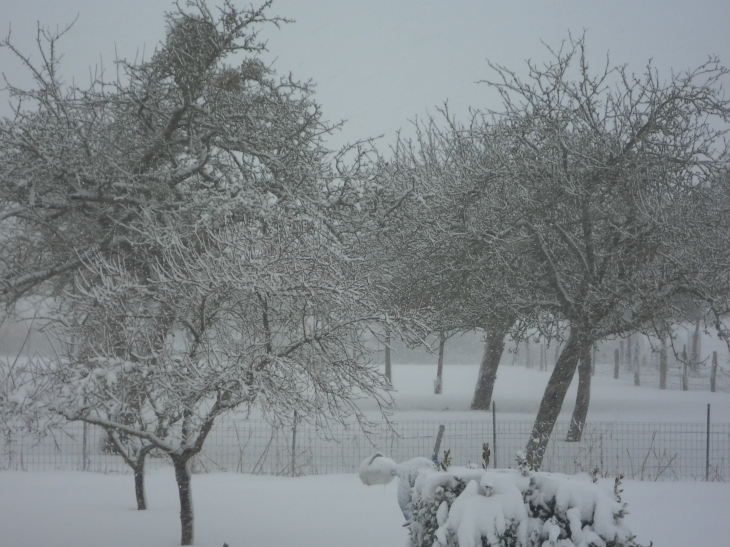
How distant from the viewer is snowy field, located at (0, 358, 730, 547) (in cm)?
825

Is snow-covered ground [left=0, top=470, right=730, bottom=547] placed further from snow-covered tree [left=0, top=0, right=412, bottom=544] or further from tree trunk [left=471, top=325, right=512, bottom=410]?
tree trunk [left=471, top=325, right=512, bottom=410]

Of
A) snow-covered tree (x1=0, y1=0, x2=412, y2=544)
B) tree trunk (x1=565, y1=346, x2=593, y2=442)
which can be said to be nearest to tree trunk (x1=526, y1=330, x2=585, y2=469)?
tree trunk (x1=565, y1=346, x2=593, y2=442)

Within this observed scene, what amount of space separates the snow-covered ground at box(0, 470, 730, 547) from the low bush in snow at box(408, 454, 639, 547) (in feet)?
9.98

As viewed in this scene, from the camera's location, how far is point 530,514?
4574 millimetres

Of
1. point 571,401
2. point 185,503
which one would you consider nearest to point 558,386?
point 185,503

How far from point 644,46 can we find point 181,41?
157544 mm

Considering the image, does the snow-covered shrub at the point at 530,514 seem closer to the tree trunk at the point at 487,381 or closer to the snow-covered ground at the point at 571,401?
the snow-covered ground at the point at 571,401

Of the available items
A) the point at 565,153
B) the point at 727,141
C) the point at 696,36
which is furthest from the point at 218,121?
the point at 696,36

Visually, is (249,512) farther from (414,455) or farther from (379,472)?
(414,455)

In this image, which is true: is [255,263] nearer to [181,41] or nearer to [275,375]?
[275,375]

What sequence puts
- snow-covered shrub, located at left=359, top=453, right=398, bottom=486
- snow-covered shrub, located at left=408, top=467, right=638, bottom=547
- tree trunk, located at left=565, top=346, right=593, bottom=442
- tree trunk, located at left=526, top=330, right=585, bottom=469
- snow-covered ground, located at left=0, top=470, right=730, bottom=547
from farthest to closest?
1. tree trunk, located at left=565, top=346, right=593, bottom=442
2. tree trunk, located at left=526, top=330, right=585, bottom=469
3. snow-covered ground, located at left=0, top=470, right=730, bottom=547
4. snow-covered shrub, located at left=359, top=453, right=398, bottom=486
5. snow-covered shrub, located at left=408, top=467, right=638, bottom=547

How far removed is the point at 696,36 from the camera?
126 m

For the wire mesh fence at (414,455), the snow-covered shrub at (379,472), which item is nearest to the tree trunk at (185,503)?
the snow-covered shrub at (379,472)

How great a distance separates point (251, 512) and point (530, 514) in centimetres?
564
